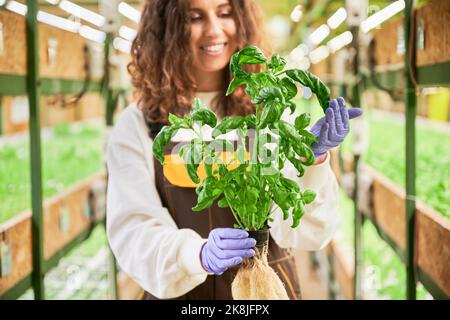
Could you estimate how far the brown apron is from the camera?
1707 mm

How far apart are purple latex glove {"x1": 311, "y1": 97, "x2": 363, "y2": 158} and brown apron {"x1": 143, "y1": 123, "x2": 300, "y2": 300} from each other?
1.37 feet

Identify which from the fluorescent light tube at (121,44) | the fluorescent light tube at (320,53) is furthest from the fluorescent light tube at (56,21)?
the fluorescent light tube at (320,53)

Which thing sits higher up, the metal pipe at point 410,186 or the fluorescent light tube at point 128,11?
the fluorescent light tube at point 128,11

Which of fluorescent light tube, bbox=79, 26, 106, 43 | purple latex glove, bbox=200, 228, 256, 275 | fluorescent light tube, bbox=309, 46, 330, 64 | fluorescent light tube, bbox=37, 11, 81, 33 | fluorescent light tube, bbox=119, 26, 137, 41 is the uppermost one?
fluorescent light tube, bbox=309, 46, 330, 64

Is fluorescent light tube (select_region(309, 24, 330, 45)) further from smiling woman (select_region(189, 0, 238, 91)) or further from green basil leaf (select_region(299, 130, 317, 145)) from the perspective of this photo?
green basil leaf (select_region(299, 130, 317, 145))

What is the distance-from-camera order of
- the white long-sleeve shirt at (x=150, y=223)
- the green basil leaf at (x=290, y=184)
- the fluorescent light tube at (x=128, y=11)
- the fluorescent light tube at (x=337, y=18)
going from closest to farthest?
the green basil leaf at (x=290, y=184)
the white long-sleeve shirt at (x=150, y=223)
the fluorescent light tube at (x=128, y=11)
the fluorescent light tube at (x=337, y=18)

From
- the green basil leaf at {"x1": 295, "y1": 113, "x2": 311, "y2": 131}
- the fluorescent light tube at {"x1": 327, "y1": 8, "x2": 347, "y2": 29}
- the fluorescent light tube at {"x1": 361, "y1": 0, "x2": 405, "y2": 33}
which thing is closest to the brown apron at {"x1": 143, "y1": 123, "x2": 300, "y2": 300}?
the green basil leaf at {"x1": 295, "y1": 113, "x2": 311, "y2": 131}

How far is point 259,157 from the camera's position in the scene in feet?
4.41

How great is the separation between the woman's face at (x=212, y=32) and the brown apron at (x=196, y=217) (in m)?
0.24

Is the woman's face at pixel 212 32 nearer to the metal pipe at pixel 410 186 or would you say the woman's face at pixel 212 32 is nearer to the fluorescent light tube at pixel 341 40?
the metal pipe at pixel 410 186

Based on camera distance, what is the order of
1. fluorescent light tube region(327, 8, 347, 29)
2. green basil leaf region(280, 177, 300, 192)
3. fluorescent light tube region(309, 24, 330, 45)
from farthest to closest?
fluorescent light tube region(309, 24, 330, 45) → fluorescent light tube region(327, 8, 347, 29) → green basil leaf region(280, 177, 300, 192)

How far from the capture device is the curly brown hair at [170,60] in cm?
170

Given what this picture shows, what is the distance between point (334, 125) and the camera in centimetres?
136
